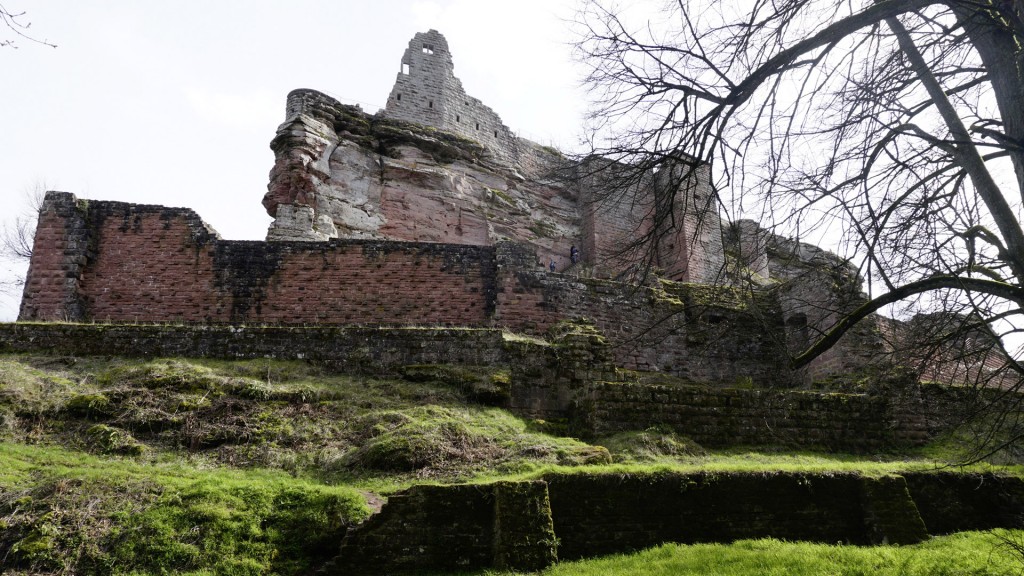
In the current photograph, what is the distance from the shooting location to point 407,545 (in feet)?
20.3

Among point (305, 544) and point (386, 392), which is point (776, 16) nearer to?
point (305, 544)

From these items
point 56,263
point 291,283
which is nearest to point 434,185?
point 291,283

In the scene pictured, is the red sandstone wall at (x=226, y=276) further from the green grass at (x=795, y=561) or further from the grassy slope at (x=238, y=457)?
the green grass at (x=795, y=561)

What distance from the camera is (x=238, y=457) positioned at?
8.16 meters

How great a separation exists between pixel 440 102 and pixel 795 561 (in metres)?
22.6

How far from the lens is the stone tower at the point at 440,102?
25.4 meters

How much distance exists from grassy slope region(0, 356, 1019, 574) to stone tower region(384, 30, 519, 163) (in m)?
16.5

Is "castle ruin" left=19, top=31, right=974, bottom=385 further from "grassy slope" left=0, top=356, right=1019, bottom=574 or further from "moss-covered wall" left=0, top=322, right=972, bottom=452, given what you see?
"grassy slope" left=0, top=356, right=1019, bottom=574

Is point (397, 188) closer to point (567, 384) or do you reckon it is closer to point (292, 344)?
point (292, 344)

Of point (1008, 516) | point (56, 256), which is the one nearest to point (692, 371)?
point (1008, 516)

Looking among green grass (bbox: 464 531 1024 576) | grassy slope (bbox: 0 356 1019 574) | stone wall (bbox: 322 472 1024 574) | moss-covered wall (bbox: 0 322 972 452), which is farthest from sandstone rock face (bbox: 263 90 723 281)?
green grass (bbox: 464 531 1024 576)

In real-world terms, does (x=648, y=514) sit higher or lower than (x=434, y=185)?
lower

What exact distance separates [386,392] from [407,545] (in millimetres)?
4235

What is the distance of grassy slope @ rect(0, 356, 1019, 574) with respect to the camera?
5.93 metres
